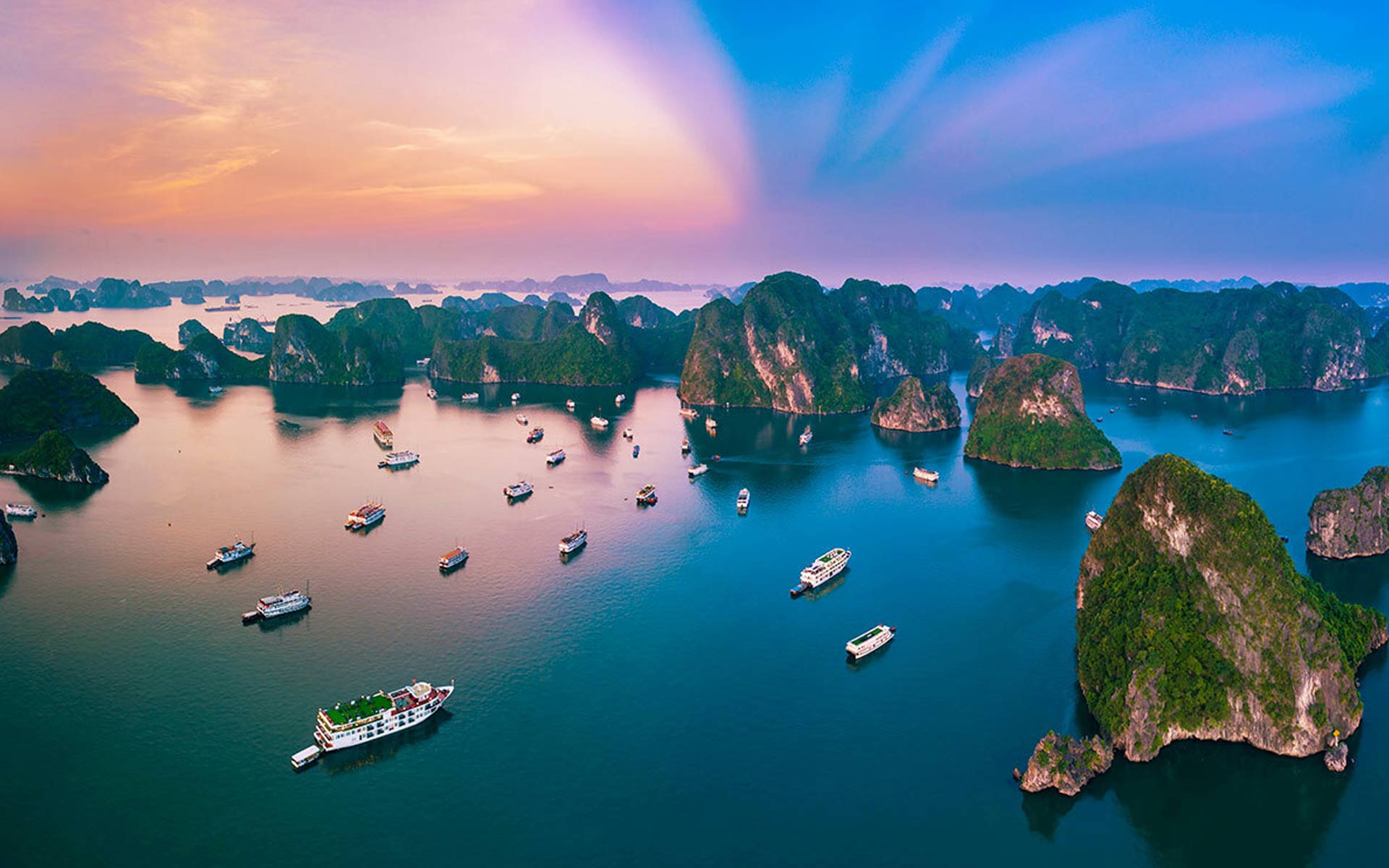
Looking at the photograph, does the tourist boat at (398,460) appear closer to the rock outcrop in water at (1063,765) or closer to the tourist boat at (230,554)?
the tourist boat at (230,554)

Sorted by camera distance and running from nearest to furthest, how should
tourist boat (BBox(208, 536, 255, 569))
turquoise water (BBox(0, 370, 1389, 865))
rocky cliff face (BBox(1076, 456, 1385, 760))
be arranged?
turquoise water (BBox(0, 370, 1389, 865))
rocky cliff face (BBox(1076, 456, 1385, 760))
tourist boat (BBox(208, 536, 255, 569))

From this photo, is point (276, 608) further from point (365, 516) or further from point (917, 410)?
point (917, 410)

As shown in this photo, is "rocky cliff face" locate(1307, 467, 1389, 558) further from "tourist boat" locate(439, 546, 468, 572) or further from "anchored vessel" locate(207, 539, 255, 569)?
"anchored vessel" locate(207, 539, 255, 569)

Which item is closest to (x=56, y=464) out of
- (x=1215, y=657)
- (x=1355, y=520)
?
(x=1215, y=657)

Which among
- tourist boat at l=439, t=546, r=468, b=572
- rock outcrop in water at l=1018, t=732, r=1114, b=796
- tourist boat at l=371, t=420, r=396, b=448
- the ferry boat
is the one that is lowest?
rock outcrop in water at l=1018, t=732, r=1114, b=796

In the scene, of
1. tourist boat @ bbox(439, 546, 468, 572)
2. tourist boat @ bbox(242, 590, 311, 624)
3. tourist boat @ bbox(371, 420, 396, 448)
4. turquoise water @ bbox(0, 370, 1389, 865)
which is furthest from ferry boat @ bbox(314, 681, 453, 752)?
tourist boat @ bbox(371, 420, 396, 448)

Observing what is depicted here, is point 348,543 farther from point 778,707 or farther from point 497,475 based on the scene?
point 778,707
